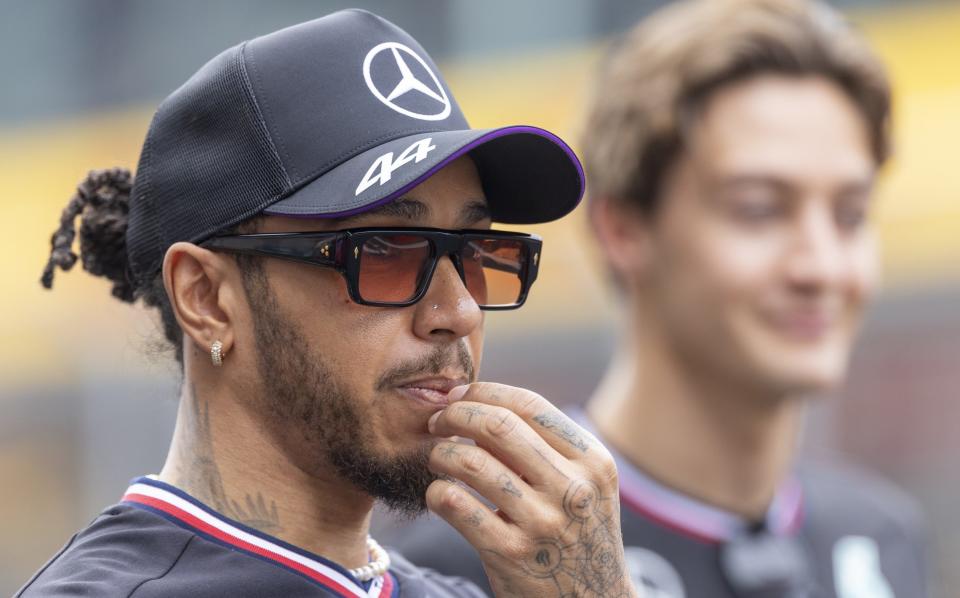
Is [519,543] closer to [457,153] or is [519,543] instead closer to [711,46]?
[457,153]

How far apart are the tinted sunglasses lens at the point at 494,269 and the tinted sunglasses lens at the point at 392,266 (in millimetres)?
107

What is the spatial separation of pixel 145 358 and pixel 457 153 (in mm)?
880

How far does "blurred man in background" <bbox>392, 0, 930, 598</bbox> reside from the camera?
3705 millimetres

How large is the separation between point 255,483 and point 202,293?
34 centimetres

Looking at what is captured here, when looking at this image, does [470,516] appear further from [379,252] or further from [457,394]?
[379,252]

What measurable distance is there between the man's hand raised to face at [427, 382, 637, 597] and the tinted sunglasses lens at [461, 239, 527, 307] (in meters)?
0.26

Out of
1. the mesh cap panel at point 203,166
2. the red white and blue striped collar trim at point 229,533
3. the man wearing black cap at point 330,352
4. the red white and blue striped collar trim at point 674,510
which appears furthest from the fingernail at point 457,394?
the red white and blue striped collar trim at point 674,510

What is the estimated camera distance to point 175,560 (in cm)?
215

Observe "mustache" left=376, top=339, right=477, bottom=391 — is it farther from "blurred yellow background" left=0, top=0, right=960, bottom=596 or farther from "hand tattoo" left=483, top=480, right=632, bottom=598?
"blurred yellow background" left=0, top=0, right=960, bottom=596

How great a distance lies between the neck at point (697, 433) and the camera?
388 centimetres

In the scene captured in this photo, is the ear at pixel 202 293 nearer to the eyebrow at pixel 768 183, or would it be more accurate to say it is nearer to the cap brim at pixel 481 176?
the cap brim at pixel 481 176

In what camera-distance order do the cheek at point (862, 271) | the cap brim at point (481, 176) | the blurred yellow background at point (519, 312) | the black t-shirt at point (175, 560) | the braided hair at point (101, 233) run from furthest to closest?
the blurred yellow background at point (519, 312)
the cheek at point (862, 271)
the braided hair at point (101, 233)
the cap brim at point (481, 176)
the black t-shirt at point (175, 560)

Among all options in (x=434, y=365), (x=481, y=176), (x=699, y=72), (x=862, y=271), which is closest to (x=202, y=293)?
(x=434, y=365)

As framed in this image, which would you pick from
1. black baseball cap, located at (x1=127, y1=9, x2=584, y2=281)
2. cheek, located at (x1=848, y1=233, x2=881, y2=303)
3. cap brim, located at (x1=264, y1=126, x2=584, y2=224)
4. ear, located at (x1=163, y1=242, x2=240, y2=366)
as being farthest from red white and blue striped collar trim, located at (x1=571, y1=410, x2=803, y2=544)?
ear, located at (x1=163, y1=242, x2=240, y2=366)
